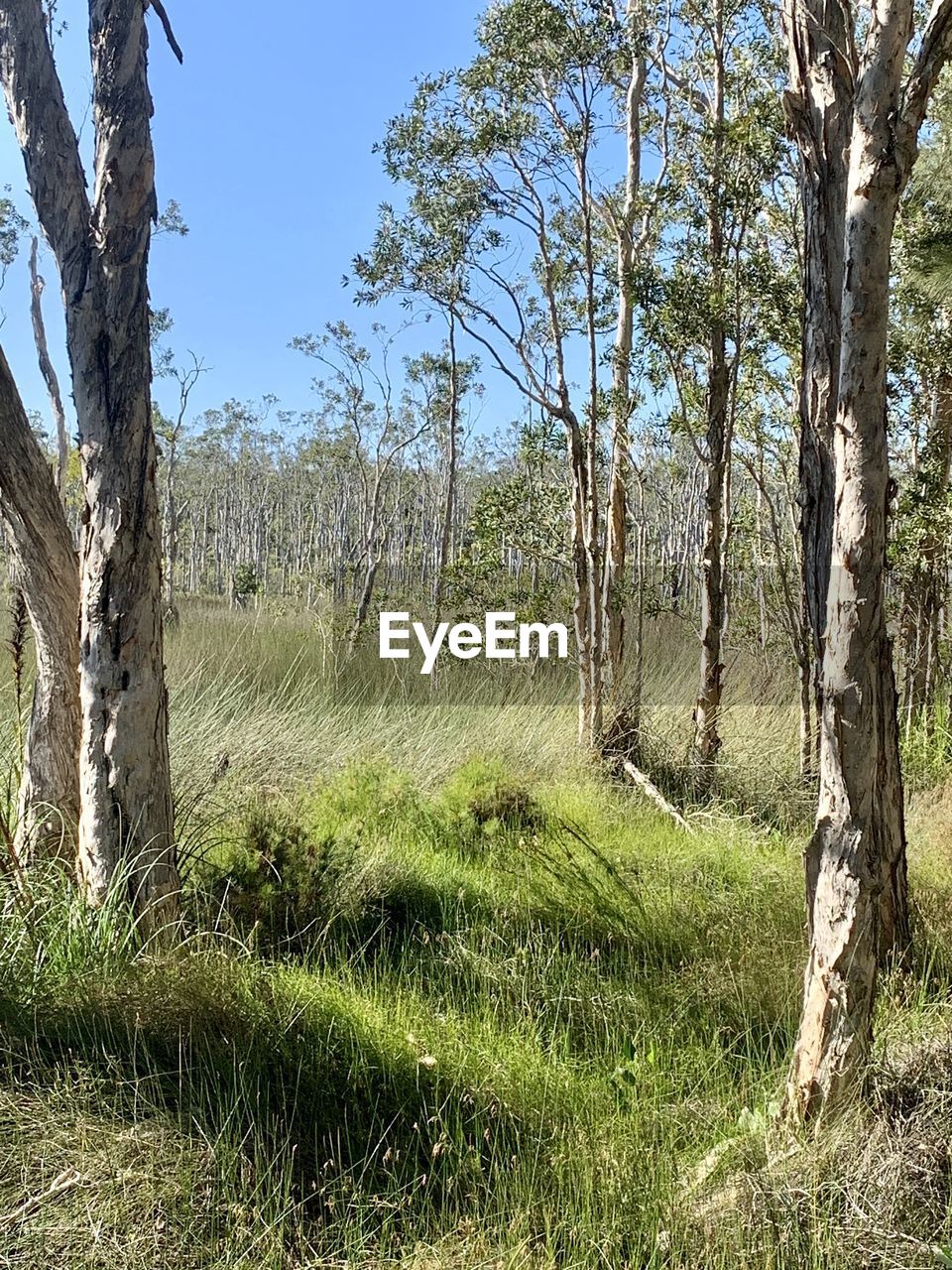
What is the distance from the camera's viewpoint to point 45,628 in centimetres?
331

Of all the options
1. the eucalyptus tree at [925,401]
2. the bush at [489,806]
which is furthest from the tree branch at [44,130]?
the eucalyptus tree at [925,401]

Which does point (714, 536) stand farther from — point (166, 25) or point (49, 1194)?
point (49, 1194)

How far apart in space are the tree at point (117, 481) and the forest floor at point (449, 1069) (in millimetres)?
251

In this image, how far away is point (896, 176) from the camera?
84.3 inches

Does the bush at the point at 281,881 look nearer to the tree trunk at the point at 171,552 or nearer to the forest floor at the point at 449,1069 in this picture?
the forest floor at the point at 449,1069

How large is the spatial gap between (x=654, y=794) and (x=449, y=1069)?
349 centimetres

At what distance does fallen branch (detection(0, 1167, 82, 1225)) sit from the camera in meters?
1.88

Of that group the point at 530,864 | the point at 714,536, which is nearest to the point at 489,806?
the point at 530,864

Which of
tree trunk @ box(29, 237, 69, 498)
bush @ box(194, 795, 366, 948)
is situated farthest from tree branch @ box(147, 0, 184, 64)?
tree trunk @ box(29, 237, 69, 498)

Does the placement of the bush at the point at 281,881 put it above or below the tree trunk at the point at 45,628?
below

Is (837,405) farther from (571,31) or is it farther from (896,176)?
(571,31)

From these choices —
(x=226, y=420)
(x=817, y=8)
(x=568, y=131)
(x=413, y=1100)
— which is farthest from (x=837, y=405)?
(x=226, y=420)

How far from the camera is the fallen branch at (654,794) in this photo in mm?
5193

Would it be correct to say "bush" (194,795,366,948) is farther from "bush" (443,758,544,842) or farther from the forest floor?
"bush" (443,758,544,842)
